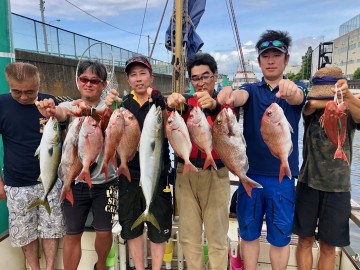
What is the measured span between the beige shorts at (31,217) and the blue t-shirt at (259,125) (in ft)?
7.26

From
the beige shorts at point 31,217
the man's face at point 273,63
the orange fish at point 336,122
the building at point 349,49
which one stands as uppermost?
the building at point 349,49

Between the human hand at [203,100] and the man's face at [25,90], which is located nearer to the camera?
the human hand at [203,100]

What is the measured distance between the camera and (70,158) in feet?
8.98

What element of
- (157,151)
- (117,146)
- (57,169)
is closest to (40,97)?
(57,169)

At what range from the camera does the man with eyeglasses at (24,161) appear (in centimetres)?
307

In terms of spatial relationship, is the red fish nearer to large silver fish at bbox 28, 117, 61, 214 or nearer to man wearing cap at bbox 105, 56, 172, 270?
man wearing cap at bbox 105, 56, 172, 270

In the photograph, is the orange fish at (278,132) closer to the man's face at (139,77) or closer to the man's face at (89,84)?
the man's face at (139,77)

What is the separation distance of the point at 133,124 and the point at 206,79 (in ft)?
3.08

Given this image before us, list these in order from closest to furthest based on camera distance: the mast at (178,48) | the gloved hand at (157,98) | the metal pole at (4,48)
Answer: the gloved hand at (157,98) < the metal pole at (4,48) < the mast at (178,48)

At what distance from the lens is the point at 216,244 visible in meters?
3.19

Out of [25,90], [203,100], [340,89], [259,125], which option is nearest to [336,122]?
[340,89]

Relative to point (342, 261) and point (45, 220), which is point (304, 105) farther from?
point (45, 220)

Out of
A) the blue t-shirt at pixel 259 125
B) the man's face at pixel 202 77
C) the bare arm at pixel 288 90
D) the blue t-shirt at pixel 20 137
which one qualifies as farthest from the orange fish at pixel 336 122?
the blue t-shirt at pixel 20 137

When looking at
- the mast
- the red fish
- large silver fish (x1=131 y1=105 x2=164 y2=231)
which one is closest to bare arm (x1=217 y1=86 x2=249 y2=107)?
large silver fish (x1=131 y1=105 x2=164 y2=231)
